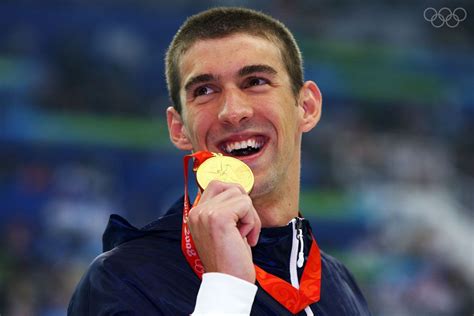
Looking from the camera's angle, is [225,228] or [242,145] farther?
[242,145]

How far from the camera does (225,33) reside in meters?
2.57

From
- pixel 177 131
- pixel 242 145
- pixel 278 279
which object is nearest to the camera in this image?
pixel 278 279

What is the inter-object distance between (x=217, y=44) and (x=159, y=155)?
8.64 metres

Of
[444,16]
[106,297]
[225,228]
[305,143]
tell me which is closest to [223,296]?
[225,228]

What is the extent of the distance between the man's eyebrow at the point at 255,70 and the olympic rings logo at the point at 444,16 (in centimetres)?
1173

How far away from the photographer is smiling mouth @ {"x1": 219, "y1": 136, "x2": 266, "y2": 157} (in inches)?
96.3

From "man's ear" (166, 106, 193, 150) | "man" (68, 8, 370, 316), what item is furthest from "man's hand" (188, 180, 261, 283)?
"man's ear" (166, 106, 193, 150)

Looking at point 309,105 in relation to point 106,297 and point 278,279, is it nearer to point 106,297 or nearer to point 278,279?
point 278,279

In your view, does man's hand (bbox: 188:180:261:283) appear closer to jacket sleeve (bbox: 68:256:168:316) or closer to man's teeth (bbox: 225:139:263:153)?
jacket sleeve (bbox: 68:256:168:316)

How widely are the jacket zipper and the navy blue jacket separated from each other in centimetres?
2

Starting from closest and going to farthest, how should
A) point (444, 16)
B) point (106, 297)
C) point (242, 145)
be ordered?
point (106, 297), point (242, 145), point (444, 16)

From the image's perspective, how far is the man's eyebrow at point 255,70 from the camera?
246cm

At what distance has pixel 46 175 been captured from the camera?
10.4 meters

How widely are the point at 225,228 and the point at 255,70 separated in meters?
0.69
